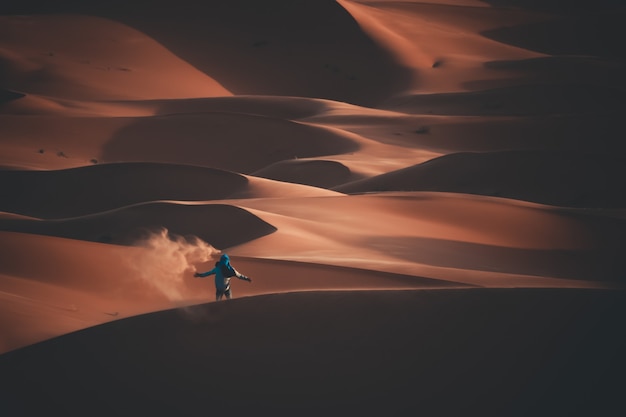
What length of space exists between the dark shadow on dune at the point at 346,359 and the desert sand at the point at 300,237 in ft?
0.06

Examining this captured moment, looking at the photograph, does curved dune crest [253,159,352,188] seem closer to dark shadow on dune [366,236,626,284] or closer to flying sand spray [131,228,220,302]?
dark shadow on dune [366,236,626,284]

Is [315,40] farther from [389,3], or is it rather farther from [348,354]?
[348,354]

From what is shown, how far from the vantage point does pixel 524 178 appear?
64.3ft

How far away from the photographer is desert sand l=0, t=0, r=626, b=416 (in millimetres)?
6562

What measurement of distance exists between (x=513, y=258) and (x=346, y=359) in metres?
5.83

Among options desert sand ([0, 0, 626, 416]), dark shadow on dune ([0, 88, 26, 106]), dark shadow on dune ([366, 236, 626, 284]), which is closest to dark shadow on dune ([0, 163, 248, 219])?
desert sand ([0, 0, 626, 416])

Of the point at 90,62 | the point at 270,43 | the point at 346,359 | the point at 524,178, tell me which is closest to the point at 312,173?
the point at 524,178

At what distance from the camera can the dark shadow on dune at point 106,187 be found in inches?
679

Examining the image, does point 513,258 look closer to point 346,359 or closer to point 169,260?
point 169,260

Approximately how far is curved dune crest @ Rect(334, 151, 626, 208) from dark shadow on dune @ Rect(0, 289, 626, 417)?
11.8m

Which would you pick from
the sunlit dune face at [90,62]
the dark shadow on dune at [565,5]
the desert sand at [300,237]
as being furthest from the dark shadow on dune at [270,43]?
the dark shadow on dune at [565,5]

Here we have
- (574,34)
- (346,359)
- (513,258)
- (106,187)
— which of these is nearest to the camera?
(346,359)

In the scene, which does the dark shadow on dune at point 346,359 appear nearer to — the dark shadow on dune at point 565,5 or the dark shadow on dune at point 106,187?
the dark shadow on dune at point 106,187

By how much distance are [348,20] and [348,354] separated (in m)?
34.8
